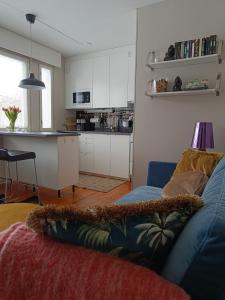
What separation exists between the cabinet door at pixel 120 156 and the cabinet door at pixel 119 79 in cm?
71

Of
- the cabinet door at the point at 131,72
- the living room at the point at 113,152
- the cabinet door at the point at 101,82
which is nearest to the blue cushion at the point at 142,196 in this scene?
the living room at the point at 113,152

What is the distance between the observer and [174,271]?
505 mm

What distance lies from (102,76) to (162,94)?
214 cm

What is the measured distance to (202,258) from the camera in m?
0.45

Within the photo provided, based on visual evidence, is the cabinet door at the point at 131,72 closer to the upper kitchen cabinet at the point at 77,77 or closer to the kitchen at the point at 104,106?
the kitchen at the point at 104,106

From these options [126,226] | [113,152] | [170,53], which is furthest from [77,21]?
[126,226]

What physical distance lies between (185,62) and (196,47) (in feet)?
0.60

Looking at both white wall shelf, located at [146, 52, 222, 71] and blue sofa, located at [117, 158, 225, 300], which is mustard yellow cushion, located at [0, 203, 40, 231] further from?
white wall shelf, located at [146, 52, 222, 71]

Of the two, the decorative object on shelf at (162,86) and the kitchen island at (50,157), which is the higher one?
the decorative object on shelf at (162,86)

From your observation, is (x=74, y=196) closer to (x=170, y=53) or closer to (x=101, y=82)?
(x=170, y=53)

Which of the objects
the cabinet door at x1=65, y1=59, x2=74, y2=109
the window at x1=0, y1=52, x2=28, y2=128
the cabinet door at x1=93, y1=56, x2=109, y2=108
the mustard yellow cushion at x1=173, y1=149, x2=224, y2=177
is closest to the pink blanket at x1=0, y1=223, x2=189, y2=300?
the mustard yellow cushion at x1=173, y1=149, x2=224, y2=177

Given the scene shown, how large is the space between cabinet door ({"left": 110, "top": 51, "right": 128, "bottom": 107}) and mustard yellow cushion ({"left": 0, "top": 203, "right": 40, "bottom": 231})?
10.1 ft

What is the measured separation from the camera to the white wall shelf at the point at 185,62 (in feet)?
7.37

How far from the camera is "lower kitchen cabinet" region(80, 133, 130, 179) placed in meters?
4.03
